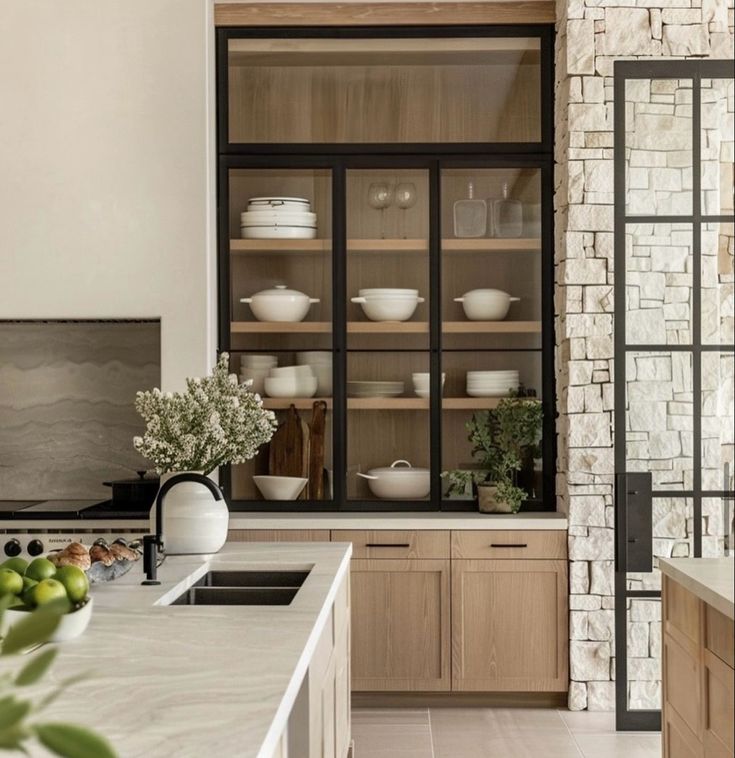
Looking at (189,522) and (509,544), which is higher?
(189,522)

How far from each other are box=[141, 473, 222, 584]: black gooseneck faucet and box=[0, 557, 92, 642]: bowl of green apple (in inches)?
19.6

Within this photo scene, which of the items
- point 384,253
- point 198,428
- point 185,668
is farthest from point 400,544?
point 185,668

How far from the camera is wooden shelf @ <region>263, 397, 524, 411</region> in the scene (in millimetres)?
4816

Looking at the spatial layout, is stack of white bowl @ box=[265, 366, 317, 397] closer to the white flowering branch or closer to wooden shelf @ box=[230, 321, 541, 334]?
wooden shelf @ box=[230, 321, 541, 334]

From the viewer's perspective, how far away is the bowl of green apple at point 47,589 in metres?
1.99

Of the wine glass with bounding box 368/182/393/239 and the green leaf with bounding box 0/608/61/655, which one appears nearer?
the green leaf with bounding box 0/608/61/655

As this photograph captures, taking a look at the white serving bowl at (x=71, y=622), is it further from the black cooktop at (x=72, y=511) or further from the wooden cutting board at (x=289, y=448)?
the wooden cutting board at (x=289, y=448)

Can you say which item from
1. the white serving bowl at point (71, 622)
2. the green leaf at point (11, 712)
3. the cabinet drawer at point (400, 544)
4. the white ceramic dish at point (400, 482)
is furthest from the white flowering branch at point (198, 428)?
the green leaf at point (11, 712)

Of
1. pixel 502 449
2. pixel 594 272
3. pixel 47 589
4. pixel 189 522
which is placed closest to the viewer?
pixel 47 589

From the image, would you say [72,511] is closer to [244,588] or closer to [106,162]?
[106,162]

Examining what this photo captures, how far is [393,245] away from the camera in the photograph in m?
4.81

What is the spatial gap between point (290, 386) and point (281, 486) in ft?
1.54

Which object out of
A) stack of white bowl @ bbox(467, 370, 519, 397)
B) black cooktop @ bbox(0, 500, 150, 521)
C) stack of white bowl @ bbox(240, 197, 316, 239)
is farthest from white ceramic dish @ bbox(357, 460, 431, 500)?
stack of white bowl @ bbox(240, 197, 316, 239)

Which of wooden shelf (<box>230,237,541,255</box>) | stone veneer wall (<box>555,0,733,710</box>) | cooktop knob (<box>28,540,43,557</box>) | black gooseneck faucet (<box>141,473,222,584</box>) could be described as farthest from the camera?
wooden shelf (<box>230,237,541,255</box>)
